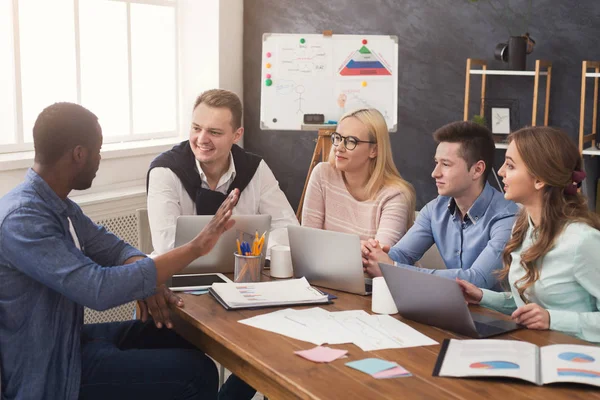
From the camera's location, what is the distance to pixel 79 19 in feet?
14.2

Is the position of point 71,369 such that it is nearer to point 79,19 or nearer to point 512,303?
point 512,303

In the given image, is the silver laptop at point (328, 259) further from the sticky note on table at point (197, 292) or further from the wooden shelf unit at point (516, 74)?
the wooden shelf unit at point (516, 74)

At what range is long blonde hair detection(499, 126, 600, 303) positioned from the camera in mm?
2107

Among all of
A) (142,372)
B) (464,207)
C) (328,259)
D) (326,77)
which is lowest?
(142,372)

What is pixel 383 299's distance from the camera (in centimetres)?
205

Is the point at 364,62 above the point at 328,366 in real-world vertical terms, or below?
above

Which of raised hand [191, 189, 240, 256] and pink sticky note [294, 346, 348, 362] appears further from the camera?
raised hand [191, 189, 240, 256]

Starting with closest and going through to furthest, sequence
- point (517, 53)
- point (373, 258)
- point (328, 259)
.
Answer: point (328, 259)
point (373, 258)
point (517, 53)

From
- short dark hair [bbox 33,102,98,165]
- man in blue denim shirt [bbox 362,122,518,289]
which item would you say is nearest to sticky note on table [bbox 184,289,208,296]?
short dark hair [bbox 33,102,98,165]

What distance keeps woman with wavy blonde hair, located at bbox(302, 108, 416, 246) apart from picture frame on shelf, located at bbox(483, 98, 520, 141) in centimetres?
170

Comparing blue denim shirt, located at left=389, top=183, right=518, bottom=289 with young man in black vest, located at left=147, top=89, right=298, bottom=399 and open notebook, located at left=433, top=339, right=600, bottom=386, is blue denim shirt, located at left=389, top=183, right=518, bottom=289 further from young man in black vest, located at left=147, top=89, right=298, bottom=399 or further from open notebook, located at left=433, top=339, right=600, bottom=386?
open notebook, located at left=433, top=339, right=600, bottom=386

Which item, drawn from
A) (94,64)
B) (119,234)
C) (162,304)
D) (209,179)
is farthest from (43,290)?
(94,64)

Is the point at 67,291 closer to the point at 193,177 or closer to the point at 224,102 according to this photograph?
the point at 193,177

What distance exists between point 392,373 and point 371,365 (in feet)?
0.20
